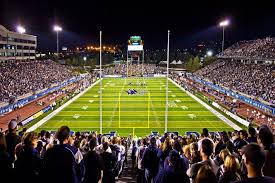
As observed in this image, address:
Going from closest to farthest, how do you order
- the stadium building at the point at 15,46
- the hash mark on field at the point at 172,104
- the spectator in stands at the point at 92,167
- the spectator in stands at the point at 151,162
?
the spectator in stands at the point at 92,167 < the spectator in stands at the point at 151,162 < the hash mark on field at the point at 172,104 < the stadium building at the point at 15,46

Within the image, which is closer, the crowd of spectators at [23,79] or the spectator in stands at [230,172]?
the spectator in stands at [230,172]

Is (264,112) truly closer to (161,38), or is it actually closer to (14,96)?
(14,96)

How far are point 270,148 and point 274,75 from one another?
4436 cm

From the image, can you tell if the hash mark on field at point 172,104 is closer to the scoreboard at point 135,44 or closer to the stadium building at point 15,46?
the stadium building at point 15,46

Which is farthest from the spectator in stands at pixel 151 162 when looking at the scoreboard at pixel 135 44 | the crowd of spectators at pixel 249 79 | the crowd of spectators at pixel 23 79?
the scoreboard at pixel 135 44

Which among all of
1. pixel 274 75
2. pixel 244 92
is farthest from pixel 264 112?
pixel 274 75

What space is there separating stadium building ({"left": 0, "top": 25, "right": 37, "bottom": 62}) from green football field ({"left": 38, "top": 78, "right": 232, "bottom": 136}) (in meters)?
26.4

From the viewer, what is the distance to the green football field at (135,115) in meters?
29.4

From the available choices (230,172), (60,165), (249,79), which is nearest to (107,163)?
(60,165)

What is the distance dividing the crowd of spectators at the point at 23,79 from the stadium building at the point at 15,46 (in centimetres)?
658

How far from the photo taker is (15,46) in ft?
238

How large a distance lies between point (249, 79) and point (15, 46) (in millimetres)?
50274

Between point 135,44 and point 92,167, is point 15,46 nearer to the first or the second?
point 135,44

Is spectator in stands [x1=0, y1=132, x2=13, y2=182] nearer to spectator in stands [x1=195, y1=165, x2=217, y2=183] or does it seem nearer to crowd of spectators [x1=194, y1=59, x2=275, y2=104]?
spectator in stands [x1=195, y1=165, x2=217, y2=183]
